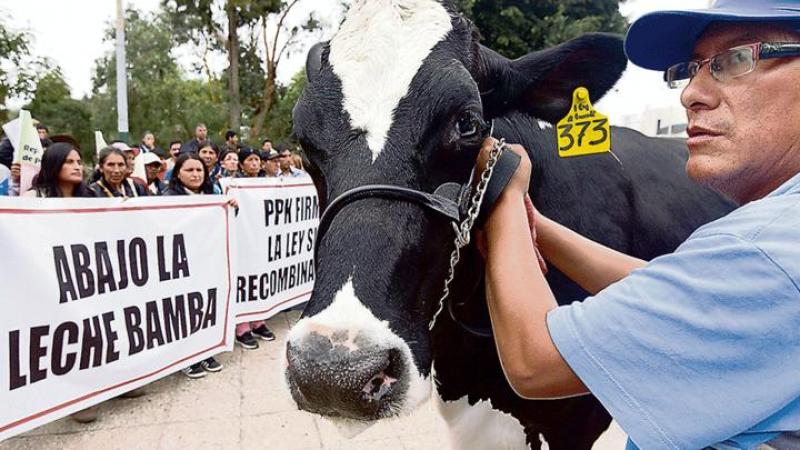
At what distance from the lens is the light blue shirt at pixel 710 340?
87 cm

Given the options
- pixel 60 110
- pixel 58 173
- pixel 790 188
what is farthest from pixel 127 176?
pixel 60 110

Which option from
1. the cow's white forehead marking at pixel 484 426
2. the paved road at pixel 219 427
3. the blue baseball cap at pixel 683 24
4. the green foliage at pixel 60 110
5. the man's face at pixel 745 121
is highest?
the green foliage at pixel 60 110

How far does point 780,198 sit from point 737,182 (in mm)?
223

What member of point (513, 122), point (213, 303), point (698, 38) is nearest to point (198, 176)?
point (213, 303)

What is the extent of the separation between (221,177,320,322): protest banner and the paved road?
123 centimetres

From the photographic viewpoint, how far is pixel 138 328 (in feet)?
13.9

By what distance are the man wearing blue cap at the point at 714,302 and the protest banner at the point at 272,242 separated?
16.1 ft

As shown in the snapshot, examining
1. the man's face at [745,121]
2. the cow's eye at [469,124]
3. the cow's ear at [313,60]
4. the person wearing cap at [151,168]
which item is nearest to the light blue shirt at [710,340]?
the man's face at [745,121]

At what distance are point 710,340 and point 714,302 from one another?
0.06 m

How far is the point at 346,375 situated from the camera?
47.8 inches

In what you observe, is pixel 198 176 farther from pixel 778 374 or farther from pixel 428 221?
pixel 778 374

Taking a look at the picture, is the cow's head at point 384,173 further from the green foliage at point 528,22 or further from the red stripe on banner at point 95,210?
the green foliage at point 528,22

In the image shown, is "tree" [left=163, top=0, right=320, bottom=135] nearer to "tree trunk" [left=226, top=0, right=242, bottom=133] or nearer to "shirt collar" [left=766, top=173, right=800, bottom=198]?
"tree trunk" [left=226, top=0, right=242, bottom=133]

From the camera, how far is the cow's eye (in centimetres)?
167
